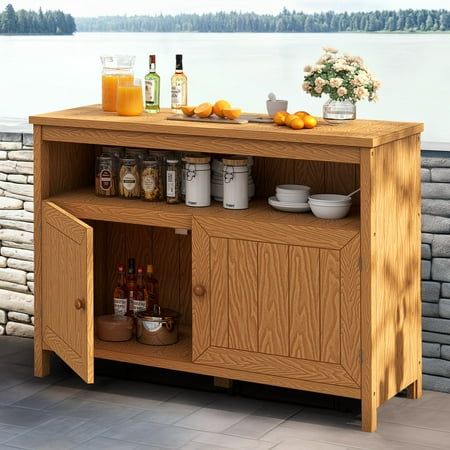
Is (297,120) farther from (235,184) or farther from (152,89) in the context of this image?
(152,89)

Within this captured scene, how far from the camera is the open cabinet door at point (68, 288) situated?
13.8ft

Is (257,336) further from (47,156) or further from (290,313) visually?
(47,156)

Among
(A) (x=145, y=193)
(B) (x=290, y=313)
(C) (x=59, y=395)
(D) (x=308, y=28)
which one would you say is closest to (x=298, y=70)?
(D) (x=308, y=28)

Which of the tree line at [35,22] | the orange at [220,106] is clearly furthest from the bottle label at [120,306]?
the tree line at [35,22]

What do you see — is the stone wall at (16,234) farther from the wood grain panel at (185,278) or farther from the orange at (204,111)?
the orange at (204,111)

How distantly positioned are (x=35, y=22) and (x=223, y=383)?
1929mm

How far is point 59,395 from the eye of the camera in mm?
4453

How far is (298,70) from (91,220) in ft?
3.29

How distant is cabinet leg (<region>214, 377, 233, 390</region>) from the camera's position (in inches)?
176

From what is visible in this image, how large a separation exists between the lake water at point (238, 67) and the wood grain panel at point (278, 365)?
1001 mm

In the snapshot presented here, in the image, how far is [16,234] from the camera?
5.16 meters

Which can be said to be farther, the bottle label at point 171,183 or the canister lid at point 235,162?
the bottle label at point 171,183

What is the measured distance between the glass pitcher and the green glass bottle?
7 cm

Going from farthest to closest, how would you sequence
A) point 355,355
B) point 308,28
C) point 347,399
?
1. point 308,28
2. point 347,399
3. point 355,355
